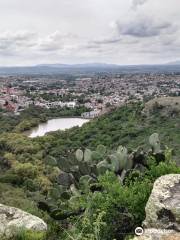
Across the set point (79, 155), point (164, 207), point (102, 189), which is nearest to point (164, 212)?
point (164, 207)

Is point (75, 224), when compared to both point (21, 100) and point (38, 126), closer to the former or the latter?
point (38, 126)

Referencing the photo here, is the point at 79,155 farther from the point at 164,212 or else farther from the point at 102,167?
the point at 164,212

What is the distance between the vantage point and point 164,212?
4.75 m

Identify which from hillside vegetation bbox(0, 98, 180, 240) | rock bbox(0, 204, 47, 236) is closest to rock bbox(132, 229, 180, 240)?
hillside vegetation bbox(0, 98, 180, 240)

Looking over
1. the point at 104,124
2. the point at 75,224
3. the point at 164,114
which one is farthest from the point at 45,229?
the point at 104,124

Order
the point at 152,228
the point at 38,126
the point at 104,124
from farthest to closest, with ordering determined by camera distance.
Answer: the point at 38,126, the point at 104,124, the point at 152,228

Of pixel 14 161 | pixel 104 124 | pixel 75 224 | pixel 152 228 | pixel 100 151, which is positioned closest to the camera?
pixel 152 228

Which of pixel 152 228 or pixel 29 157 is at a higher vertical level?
pixel 152 228

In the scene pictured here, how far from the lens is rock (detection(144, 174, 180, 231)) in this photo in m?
4.66

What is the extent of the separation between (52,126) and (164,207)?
57.7m

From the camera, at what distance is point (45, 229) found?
625 centimetres

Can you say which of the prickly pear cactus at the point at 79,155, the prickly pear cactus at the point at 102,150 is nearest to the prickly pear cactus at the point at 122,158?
the prickly pear cactus at the point at 102,150

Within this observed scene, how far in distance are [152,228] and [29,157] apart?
30.9 m

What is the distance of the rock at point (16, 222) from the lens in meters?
6.03
